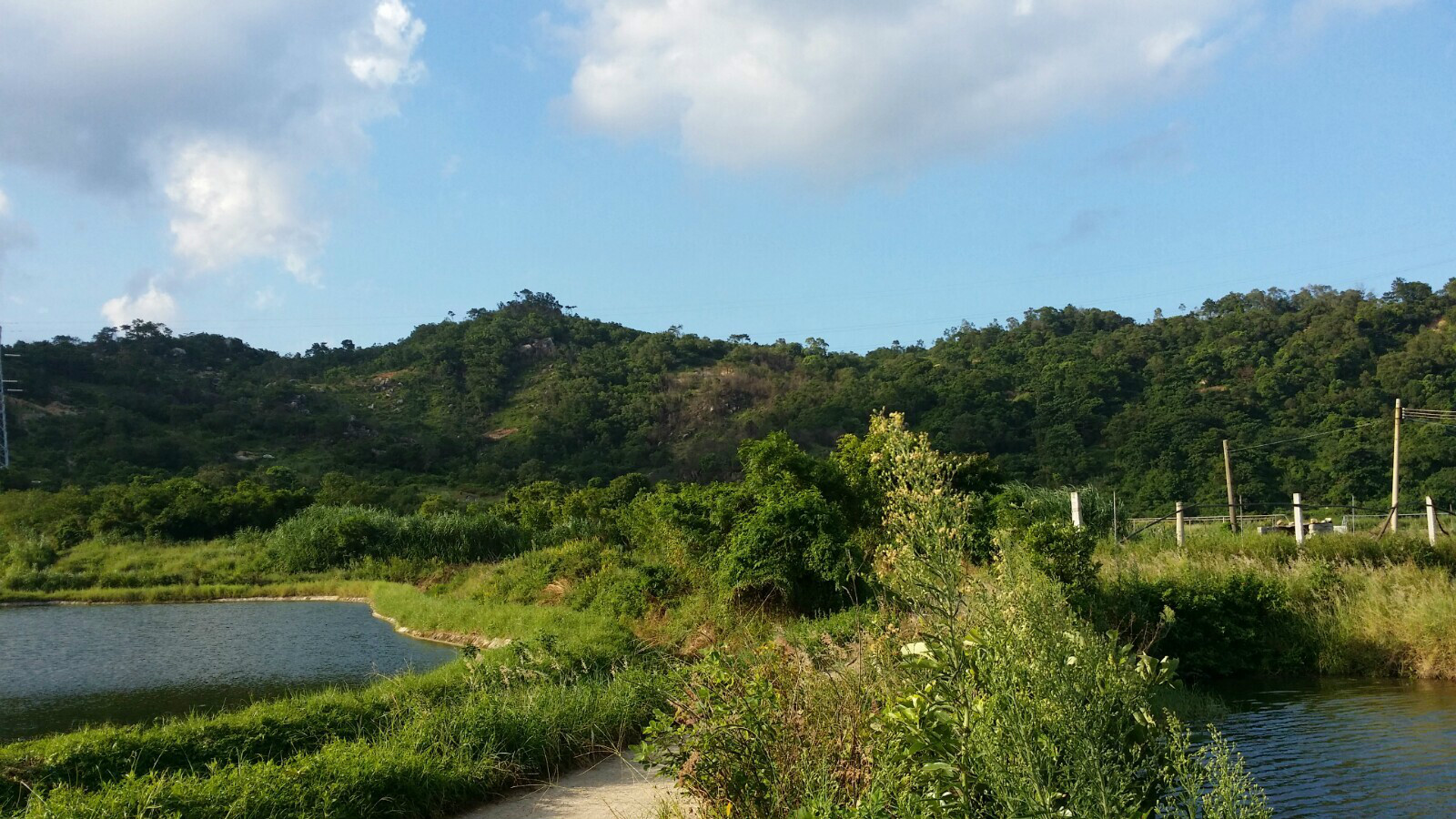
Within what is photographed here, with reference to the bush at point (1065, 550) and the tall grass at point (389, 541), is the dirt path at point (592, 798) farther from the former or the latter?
the tall grass at point (389, 541)

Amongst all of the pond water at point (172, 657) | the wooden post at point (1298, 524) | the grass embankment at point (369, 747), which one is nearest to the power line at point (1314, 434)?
the wooden post at point (1298, 524)

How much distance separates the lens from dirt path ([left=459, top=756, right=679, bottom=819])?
755 cm

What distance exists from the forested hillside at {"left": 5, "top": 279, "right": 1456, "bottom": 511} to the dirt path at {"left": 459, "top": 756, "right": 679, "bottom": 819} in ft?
111

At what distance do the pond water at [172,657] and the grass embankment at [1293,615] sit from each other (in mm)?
10940

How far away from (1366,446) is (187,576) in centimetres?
4314

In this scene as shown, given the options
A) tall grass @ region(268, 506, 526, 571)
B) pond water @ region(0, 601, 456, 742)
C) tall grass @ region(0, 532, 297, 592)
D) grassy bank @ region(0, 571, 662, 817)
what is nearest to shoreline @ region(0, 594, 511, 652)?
pond water @ region(0, 601, 456, 742)

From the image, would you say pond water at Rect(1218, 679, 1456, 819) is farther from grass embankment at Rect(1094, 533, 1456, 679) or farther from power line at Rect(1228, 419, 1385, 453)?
power line at Rect(1228, 419, 1385, 453)

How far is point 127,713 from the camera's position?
1462 centimetres

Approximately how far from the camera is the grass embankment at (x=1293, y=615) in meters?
14.3

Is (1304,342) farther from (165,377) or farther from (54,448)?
(165,377)

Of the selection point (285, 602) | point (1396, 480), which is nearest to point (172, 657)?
point (285, 602)

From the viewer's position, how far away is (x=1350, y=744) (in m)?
10.1

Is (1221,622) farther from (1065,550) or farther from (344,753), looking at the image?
(344,753)

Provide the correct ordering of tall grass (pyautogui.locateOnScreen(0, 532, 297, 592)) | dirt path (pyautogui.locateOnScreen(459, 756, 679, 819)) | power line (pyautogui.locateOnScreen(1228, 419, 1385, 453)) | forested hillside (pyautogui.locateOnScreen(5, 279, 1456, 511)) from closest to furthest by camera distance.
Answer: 1. dirt path (pyautogui.locateOnScreen(459, 756, 679, 819))
2. tall grass (pyautogui.locateOnScreen(0, 532, 297, 592))
3. power line (pyautogui.locateOnScreen(1228, 419, 1385, 453))
4. forested hillside (pyautogui.locateOnScreen(5, 279, 1456, 511))
